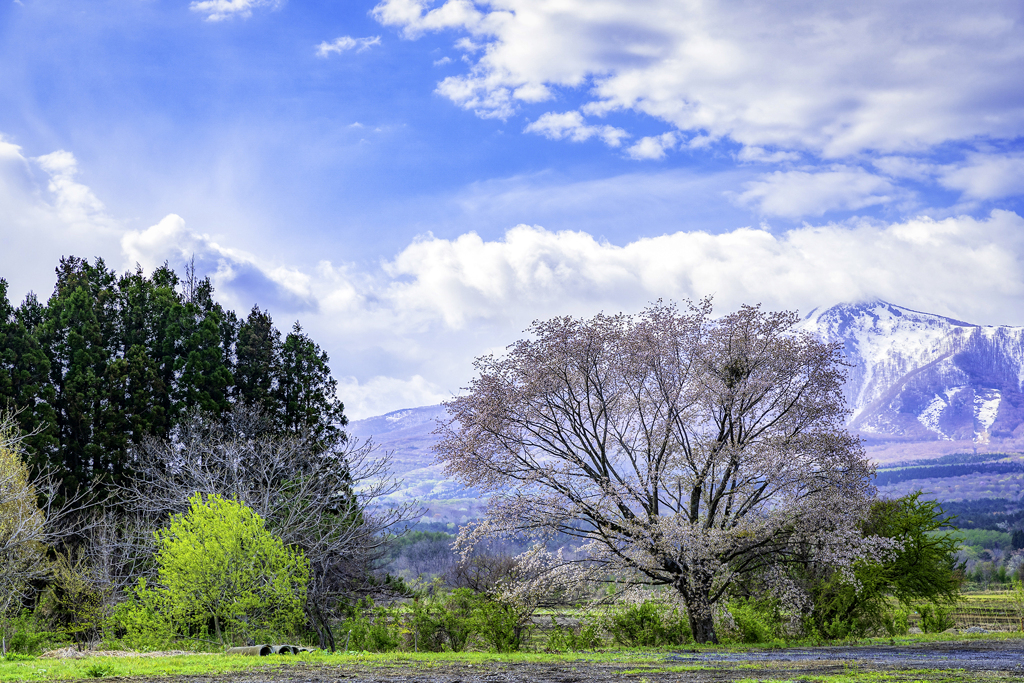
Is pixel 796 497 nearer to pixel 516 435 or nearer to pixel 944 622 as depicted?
pixel 516 435

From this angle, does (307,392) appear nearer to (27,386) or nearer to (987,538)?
(27,386)

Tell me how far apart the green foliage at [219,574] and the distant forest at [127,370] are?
11.4m

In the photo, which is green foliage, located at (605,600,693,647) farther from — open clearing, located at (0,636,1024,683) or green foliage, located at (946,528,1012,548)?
green foliage, located at (946,528,1012,548)

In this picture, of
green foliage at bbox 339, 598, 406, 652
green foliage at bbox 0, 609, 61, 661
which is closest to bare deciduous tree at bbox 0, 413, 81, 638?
green foliage at bbox 0, 609, 61, 661

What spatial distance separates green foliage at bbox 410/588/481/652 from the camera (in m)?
20.9

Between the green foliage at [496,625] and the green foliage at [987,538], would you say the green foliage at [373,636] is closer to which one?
the green foliage at [496,625]

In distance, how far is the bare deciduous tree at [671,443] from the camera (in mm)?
19250

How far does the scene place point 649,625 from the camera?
69.2 ft

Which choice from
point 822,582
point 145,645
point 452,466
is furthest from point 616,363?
point 145,645

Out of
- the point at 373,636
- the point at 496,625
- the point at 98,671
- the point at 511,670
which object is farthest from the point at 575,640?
the point at 98,671

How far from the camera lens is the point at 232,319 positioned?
129 ft

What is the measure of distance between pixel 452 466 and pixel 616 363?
17.3ft

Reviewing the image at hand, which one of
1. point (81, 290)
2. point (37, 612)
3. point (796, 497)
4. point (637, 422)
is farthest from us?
point (81, 290)

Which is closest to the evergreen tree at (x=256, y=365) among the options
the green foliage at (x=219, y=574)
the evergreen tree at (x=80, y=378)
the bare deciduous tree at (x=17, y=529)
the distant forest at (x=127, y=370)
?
the distant forest at (x=127, y=370)
